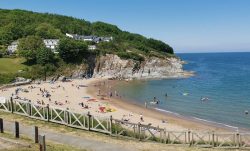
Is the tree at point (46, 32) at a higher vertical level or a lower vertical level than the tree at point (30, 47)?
→ higher

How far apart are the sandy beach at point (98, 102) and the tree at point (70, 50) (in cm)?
1179

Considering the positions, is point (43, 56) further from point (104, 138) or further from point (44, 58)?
point (104, 138)

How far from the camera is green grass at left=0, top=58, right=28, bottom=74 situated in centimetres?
8946

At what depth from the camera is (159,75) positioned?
117m

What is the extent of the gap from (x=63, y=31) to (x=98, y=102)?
104 m

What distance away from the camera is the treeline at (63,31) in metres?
123

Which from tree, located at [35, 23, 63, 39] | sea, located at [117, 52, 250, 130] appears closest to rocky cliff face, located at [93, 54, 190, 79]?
sea, located at [117, 52, 250, 130]

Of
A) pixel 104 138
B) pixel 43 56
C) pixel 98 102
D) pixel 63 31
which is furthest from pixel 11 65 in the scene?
pixel 104 138

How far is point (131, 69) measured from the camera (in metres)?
112

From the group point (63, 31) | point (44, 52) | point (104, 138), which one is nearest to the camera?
point (104, 138)

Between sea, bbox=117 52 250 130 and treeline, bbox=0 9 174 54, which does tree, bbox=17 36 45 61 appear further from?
sea, bbox=117 52 250 130

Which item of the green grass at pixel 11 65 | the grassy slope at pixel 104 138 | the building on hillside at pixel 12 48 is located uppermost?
the building on hillside at pixel 12 48

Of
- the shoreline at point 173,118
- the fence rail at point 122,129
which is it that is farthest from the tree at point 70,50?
the fence rail at point 122,129

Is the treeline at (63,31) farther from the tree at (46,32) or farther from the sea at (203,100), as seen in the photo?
the sea at (203,100)
